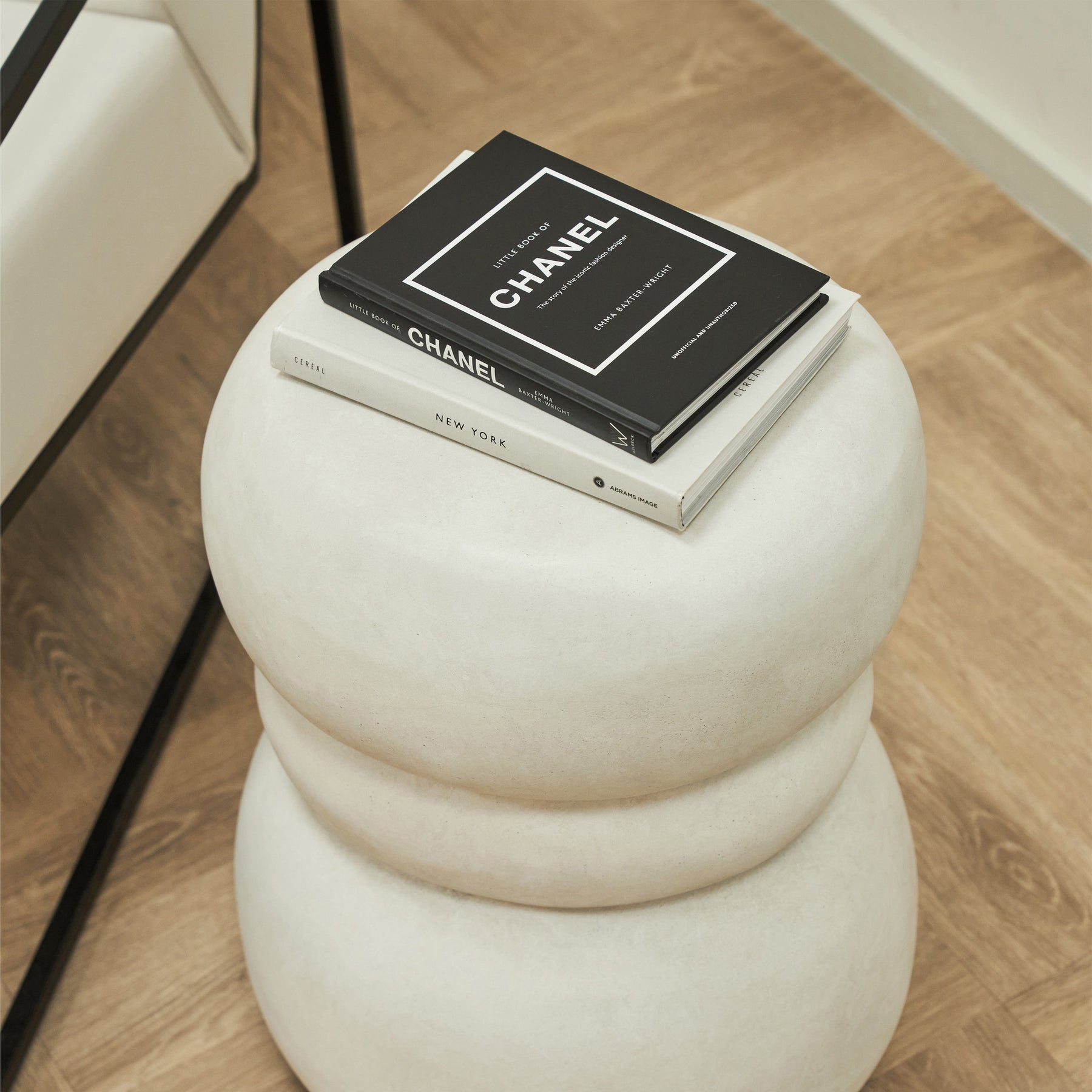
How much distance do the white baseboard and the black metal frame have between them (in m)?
0.76

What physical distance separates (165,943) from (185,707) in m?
0.24

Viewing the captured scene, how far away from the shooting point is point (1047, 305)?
167 centimetres

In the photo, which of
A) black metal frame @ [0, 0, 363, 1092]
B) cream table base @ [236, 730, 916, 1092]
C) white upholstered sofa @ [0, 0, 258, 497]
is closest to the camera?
cream table base @ [236, 730, 916, 1092]

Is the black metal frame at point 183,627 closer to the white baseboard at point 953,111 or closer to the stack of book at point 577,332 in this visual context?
the stack of book at point 577,332

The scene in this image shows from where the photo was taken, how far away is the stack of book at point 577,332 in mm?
740

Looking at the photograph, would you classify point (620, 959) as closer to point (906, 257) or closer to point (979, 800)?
point (979, 800)

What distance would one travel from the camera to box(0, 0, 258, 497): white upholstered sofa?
116 centimetres

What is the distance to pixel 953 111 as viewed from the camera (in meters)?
1.85

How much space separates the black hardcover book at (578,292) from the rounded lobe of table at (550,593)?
0.17 ft

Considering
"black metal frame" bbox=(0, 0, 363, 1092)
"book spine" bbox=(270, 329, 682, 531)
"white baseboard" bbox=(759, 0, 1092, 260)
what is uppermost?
"book spine" bbox=(270, 329, 682, 531)

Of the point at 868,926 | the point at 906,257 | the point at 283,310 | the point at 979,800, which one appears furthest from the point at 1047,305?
the point at 283,310

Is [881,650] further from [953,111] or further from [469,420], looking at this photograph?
[953,111]

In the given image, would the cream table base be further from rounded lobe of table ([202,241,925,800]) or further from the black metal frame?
the black metal frame

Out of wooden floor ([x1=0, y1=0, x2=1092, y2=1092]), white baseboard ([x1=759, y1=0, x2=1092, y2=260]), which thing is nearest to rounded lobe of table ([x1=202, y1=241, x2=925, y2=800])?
wooden floor ([x1=0, y1=0, x2=1092, y2=1092])
